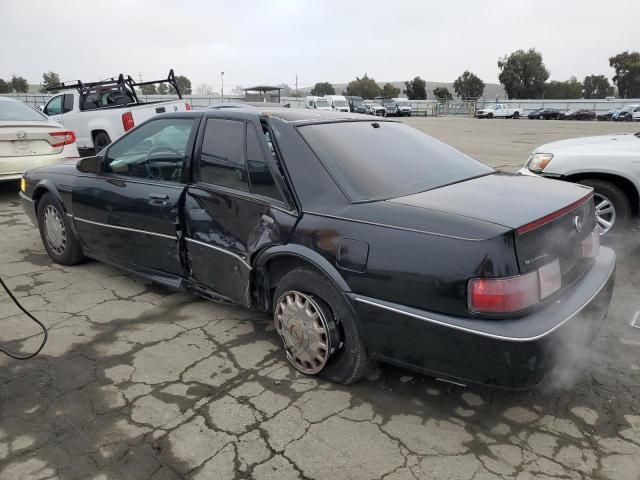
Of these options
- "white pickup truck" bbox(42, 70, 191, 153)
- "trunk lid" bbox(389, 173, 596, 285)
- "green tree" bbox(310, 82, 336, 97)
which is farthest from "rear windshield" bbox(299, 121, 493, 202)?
"green tree" bbox(310, 82, 336, 97)

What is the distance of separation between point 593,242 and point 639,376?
0.83 m

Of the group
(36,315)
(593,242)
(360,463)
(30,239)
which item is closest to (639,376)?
(593,242)

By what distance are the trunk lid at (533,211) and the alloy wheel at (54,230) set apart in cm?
347

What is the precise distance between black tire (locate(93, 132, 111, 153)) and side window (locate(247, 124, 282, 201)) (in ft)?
28.4

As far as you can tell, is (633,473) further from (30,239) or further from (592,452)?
(30,239)

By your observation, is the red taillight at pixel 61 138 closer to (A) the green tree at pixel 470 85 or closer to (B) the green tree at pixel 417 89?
(B) the green tree at pixel 417 89

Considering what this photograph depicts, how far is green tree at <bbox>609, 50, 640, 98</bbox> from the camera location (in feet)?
253

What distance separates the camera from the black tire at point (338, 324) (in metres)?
2.65

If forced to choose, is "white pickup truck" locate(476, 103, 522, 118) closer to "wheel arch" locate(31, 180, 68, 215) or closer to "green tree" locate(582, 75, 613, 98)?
"wheel arch" locate(31, 180, 68, 215)

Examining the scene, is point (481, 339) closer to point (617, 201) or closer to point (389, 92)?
point (617, 201)

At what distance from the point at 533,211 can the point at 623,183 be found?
10.8 ft

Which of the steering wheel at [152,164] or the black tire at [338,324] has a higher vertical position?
the steering wheel at [152,164]

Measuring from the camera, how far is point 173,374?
301 cm

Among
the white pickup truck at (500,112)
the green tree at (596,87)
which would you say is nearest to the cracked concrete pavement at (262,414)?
the white pickup truck at (500,112)
